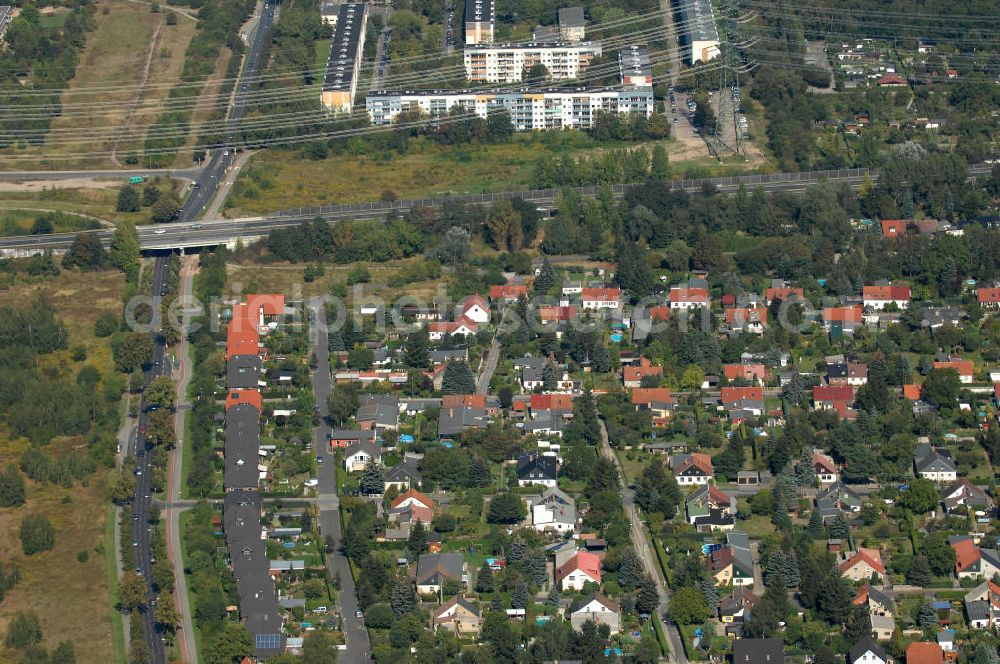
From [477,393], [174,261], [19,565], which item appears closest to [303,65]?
[174,261]

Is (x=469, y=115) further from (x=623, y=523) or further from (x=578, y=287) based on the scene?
(x=623, y=523)

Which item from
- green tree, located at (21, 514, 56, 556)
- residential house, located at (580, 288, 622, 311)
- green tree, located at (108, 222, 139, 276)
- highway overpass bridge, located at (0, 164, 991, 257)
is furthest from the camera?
highway overpass bridge, located at (0, 164, 991, 257)

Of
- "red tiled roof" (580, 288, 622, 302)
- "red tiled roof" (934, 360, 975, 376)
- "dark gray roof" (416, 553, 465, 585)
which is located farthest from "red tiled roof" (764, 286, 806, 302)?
"dark gray roof" (416, 553, 465, 585)

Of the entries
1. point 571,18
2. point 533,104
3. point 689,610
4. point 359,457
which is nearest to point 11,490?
point 359,457

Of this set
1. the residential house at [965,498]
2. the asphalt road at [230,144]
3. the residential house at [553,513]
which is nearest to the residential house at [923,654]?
the residential house at [965,498]

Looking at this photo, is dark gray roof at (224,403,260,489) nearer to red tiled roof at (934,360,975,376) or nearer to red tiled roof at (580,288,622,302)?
red tiled roof at (580,288,622,302)

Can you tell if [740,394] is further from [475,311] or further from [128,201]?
[128,201]

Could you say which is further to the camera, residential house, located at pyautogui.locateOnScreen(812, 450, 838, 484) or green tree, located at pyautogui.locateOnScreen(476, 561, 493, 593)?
residential house, located at pyautogui.locateOnScreen(812, 450, 838, 484)
